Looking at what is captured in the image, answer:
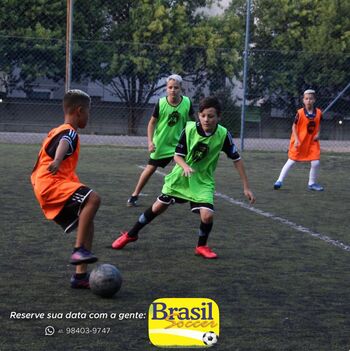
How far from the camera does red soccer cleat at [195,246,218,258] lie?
7.16m

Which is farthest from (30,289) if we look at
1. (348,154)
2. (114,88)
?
(114,88)

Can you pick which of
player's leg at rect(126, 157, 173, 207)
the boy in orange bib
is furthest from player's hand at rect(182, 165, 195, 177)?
player's leg at rect(126, 157, 173, 207)

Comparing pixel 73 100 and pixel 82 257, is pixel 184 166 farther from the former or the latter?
pixel 82 257

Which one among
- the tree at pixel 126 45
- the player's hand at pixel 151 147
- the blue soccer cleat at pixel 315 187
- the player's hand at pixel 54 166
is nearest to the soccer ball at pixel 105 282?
the player's hand at pixel 54 166

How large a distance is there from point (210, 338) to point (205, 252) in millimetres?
2529

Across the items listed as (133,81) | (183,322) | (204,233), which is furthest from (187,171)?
(133,81)

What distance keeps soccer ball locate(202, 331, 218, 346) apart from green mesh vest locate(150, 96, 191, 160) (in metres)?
6.05

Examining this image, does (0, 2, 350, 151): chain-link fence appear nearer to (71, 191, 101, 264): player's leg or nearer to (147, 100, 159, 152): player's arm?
(147, 100, 159, 152): player's arm

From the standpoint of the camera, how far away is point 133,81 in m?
25.6

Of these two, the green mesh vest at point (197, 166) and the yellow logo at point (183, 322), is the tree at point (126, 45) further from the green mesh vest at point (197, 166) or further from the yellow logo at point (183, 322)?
the yellow logo at point (183, 322)

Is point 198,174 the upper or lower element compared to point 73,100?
lower

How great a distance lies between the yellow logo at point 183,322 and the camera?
4.66 metres

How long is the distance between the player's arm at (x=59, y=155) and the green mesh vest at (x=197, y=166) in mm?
1759

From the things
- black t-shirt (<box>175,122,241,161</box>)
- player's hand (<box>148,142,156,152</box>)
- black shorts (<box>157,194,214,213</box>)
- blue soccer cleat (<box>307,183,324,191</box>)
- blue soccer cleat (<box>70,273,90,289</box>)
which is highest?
black t-shirt (<box>175,122,241,161</box>)
